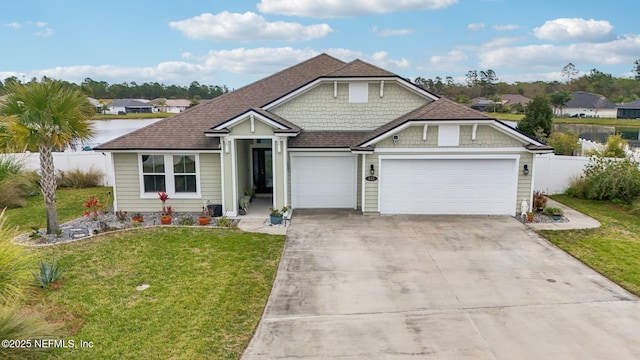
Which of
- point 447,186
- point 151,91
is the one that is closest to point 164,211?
point 447,186

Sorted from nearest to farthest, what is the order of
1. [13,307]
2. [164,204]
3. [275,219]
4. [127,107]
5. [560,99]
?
[13,307] → [275,219] → [164,204] → [560,99] → [127,107]

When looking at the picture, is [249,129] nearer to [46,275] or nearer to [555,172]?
[46,275]

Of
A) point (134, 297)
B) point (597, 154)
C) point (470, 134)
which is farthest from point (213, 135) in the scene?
point (597, 154)

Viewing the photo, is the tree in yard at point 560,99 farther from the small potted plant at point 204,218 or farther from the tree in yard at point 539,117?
the small potted plant at point 204,218

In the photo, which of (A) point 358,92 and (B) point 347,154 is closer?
(B) point 347,154

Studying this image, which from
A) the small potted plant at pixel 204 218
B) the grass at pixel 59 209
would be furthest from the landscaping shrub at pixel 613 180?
the grass at pixel 59 209

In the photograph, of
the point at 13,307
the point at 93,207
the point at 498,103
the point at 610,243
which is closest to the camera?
the point at 13,307

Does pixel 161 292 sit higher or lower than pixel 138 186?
lower
